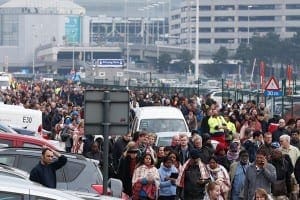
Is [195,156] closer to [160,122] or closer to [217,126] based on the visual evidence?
[217,126]

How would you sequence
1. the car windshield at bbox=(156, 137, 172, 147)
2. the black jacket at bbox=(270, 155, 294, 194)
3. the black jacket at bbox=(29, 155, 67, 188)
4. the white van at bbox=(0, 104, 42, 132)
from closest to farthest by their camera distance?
1. the black jacket at bbox=(29, 155, 67, 188)
2. the black jacket at bbox=(270, 155, 294, 194)
3. the car windshield at bbox=(156, 137, 172, 147)
4. the white van at bbox=(0, 104, 42, 132)

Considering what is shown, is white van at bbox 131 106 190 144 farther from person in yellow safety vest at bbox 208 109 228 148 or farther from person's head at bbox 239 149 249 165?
person's head at bbox 239 149 249 165

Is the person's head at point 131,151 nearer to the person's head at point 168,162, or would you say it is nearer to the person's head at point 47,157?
the person's head at point 168,162

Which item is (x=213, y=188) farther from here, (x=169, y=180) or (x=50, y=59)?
(x=50, y=59)

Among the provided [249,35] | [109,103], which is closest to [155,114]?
[109,103]

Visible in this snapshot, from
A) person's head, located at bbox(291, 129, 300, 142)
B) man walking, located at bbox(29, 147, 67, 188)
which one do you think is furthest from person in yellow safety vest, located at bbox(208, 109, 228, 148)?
man walking, located at bbox(29, 147, 67, 188)

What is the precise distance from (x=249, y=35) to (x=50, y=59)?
29667 mm

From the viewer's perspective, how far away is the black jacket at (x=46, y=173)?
17672mm

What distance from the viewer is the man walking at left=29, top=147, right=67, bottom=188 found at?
17.7 metres

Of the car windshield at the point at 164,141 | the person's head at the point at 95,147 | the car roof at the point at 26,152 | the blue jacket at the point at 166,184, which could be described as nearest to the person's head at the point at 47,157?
the car roof at the point at 26,152

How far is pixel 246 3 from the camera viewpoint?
164875 millimetres

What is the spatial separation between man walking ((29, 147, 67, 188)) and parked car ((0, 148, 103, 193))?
1.93 feet

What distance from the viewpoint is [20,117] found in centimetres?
3491

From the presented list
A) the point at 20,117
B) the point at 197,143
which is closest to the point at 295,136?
the point at 197,143
